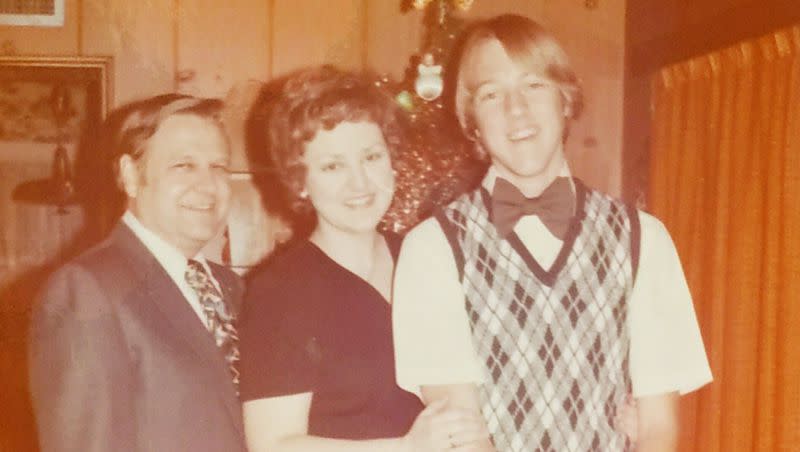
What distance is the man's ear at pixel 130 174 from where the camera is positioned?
1535 millimetres

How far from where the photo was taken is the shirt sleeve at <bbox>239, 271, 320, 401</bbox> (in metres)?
1.32

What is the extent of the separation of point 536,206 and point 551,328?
183 mm

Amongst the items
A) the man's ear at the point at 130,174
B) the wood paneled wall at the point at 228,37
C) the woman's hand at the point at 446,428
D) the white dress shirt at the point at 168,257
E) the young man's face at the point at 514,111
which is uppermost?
the wood paneled wall at the point at 228,37

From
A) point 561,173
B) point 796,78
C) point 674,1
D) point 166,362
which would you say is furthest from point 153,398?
point 674,1

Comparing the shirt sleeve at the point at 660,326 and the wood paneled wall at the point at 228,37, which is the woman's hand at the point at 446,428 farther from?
the wood paneled wall at the point at 228,37

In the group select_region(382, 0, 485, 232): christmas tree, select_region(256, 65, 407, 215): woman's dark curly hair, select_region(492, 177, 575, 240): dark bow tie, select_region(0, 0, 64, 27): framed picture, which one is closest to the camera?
select_region(492, 177, 575, 240): dark bow tie

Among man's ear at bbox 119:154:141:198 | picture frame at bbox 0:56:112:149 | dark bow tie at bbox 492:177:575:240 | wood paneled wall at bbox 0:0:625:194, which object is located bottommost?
dark bow tie at bbox 492:177:575:240

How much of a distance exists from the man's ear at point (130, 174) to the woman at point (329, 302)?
0.27 m

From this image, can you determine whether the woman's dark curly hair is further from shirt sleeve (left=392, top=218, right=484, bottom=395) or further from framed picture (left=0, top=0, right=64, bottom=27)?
framed picture (left=0, top=0, right=64, bottom=27)

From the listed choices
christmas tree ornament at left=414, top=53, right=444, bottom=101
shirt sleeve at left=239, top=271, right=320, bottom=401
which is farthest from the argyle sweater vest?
christmas tree ornament at left=414, top=53, right=444, bottom=101

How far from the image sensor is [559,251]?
4.16 ft

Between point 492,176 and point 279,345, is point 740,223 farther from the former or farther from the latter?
point 279,345

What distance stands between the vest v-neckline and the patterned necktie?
530 mm

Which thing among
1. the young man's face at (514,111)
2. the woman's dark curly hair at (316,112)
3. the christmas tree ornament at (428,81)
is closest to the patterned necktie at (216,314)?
the woman's dark curly hair at (316,112)
